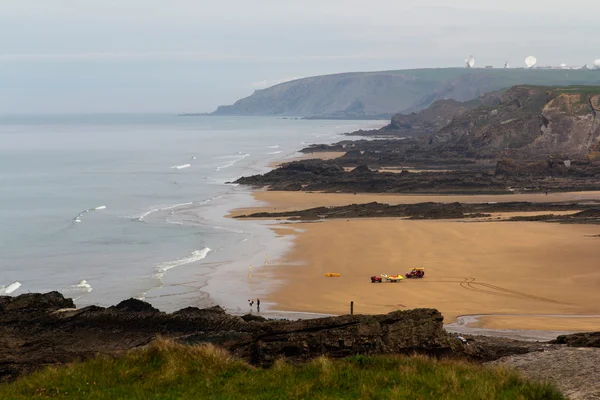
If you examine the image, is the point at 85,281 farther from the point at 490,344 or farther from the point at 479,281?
the point at 490,344

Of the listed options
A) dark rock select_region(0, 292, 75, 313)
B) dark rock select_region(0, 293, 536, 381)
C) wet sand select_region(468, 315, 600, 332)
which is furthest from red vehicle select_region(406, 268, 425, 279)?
dark rock select_region(0, 292, 75, 313)

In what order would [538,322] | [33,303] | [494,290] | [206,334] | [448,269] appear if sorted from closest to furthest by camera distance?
[206,334] < [33,303] < [538,322] < [494,290] < [448,269]

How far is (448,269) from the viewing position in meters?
34.4

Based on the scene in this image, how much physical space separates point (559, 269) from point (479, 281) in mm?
4408

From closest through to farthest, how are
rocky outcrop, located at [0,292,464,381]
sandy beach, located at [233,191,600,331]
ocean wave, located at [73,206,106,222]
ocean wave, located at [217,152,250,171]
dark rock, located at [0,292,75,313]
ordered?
rocky outcrop, located at [0,292,464,381], dark rock, located at [0,292,75,313], sandy beach, located at [233,191,600,331], ocean wave, located at [73,206,106,222], ocean wave, located at [217,152,250,171]

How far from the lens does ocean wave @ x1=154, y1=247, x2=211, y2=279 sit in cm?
3519

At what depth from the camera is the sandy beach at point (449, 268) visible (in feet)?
92.4

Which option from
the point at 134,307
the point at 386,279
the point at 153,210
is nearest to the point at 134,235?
the point at 153,210

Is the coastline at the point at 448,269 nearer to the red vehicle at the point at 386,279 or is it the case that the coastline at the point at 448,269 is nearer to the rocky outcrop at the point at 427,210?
the red vehicle at the point at 386,279

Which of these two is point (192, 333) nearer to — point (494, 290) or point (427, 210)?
Result: point (494, 290)

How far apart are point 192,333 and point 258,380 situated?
26.5ft

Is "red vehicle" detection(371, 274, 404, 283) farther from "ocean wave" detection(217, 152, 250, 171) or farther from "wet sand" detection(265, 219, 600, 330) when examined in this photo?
"ocean wave" detection(217, 152, 250, 171)

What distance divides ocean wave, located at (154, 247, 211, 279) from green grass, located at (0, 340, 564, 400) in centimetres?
2066

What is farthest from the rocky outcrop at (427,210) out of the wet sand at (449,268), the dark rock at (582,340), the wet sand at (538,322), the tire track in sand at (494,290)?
the dark rock at (582,340)
